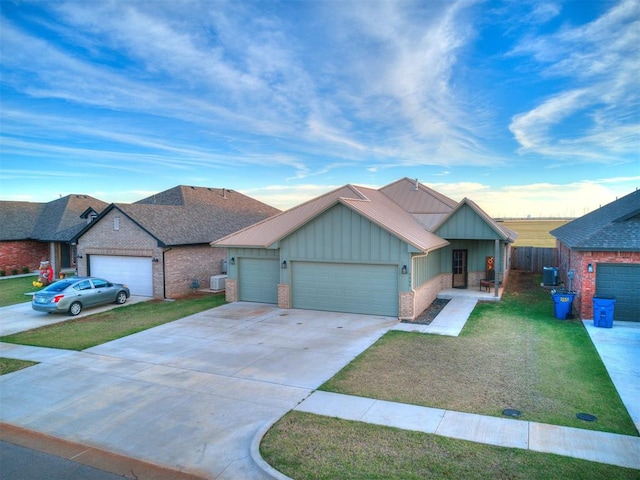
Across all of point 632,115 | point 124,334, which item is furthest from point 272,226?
point 632,115

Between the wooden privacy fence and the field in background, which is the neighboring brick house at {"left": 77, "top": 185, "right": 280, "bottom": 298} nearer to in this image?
the wooden privacy fence

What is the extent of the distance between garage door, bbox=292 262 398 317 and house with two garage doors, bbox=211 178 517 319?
0.04 metres

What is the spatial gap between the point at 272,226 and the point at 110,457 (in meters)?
15.0

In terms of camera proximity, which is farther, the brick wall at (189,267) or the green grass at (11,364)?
the brick wall at (189,267)

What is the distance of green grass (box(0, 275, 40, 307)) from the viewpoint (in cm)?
2061

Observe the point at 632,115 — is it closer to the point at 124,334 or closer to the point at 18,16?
the point at 124,334

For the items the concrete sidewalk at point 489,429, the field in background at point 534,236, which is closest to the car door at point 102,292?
the concrete sidewalk at point 489,429

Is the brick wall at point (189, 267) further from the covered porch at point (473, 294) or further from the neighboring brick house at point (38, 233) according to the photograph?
the covered porch at point (473, 294)

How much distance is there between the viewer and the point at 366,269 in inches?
666

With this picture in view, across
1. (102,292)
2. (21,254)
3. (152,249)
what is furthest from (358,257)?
(21,254)

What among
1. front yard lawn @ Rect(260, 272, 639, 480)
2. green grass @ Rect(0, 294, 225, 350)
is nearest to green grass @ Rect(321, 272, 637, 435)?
front yard lawn @ Rect(260, 272, 639, 480)

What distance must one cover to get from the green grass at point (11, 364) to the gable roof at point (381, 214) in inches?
374

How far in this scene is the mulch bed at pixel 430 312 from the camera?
1587 centimetres

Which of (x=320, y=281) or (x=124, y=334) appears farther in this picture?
(x=320, y=281)
